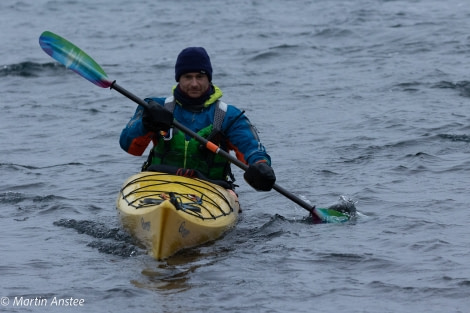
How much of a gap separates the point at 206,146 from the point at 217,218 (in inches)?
21.6

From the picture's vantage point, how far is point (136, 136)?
713cm

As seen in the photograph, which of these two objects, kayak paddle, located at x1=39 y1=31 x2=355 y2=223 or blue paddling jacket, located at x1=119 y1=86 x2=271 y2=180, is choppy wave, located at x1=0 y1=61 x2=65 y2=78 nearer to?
kayak paddle, located at x1=39 y1=31 x2=355 y2=223

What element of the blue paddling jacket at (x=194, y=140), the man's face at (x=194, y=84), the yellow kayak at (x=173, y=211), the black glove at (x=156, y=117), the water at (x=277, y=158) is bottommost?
the water at (x=277, y=158)

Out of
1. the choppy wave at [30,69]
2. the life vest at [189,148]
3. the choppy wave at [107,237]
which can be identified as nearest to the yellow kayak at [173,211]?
the choppy wave at [107,237]

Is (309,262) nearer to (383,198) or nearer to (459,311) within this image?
(459,311)

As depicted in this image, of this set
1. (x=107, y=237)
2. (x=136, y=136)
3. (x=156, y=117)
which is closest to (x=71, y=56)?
(x=136, y=136)

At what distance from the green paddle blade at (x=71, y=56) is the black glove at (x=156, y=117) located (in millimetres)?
943

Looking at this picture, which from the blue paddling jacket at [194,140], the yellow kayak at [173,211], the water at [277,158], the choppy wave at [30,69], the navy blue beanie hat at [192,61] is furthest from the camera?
the choppy wave at [30,69]

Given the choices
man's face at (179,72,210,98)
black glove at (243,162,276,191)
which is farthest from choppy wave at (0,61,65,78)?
black glove at (243,162,276,191)

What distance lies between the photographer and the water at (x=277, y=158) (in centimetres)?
592

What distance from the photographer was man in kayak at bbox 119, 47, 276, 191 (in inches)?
279

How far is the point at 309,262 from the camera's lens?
6438 mm

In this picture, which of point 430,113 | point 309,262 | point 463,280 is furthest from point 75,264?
point 430,113

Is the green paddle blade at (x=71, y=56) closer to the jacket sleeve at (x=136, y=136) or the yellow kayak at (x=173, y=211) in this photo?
the jacket sleeve at (x=136, y=136)
